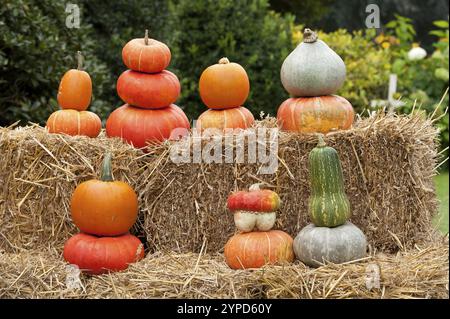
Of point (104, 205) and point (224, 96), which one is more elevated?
point (224, 96)

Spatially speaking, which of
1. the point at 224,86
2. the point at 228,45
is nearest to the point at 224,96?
the point at 224,86

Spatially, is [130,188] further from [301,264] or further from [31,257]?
[301,264]

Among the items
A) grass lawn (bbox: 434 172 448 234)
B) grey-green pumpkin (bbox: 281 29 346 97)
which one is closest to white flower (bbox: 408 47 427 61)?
grass lawn (bbox: 434 172 448 234)

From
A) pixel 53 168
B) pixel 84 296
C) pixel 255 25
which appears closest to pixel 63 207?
pixel 53 168

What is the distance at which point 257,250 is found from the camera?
3939 mm

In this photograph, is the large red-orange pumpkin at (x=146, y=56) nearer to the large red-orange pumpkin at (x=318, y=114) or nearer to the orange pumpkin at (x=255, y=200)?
the large red-orange pumpkin at (x=318, y=114)

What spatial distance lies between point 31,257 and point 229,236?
1067mm

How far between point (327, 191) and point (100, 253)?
1204 mm

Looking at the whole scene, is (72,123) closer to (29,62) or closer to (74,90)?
(74,90)

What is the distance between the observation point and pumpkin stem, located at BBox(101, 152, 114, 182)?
4285mm

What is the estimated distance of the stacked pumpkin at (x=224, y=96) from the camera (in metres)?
4.54

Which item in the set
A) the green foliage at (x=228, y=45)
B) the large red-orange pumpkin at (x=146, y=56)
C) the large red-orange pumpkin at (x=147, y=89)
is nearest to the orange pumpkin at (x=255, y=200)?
the large red-orange pumpkin at (x=147, y=89)

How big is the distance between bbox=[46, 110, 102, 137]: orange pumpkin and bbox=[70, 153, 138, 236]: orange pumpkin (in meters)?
0.54

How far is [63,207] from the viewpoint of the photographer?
15.0 feet
